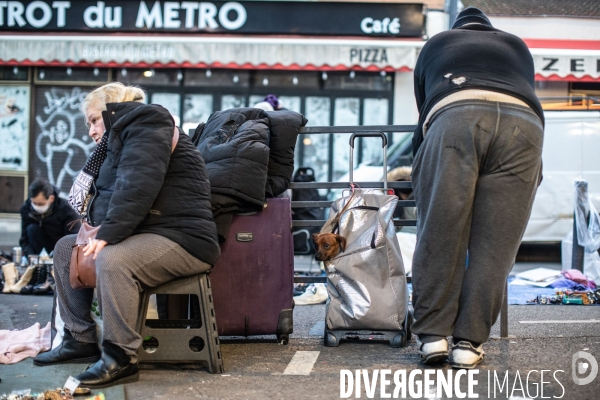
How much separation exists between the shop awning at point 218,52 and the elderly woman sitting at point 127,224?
888cm

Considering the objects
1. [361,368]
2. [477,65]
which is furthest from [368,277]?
[477,65]

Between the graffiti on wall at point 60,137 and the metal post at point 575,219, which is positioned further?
the graffiti on wall at point 60,137

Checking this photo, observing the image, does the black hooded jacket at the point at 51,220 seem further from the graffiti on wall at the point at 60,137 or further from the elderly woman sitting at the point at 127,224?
the graffiti on wall at the point at 60,137

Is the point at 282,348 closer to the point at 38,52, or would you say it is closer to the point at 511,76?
the point at 511,76

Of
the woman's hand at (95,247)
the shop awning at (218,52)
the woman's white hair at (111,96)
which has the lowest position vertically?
the woman's hand at (95,247)

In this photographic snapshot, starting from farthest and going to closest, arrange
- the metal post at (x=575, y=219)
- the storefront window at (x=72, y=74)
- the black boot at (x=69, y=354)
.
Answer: the storefront window at (x=72, y=74), the metal post at (x=575, y=219), the black boot at (x=69, y=354)

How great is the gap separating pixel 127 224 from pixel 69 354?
864 mm

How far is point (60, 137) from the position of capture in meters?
14.6

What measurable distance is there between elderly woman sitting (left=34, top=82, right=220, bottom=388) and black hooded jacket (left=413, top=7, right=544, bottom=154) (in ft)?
4.20

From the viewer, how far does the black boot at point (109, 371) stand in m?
3.74

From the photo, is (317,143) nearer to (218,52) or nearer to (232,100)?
(232,100)

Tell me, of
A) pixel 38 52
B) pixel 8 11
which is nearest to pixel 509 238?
pixel 38 52

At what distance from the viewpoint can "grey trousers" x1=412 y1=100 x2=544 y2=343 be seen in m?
3.99

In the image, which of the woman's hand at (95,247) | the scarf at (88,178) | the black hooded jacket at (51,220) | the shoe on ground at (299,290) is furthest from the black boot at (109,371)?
the black hooded jacket at (51,220)
